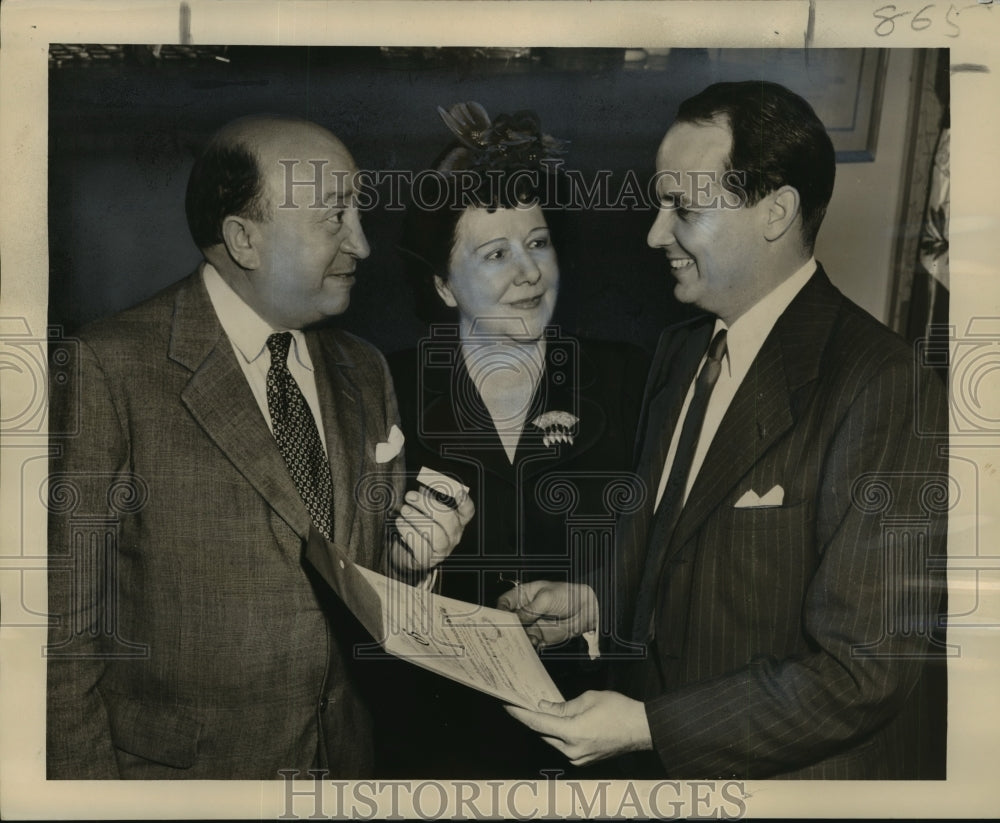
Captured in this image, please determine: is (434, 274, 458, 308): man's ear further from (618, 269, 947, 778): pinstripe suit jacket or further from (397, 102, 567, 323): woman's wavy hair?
(618, 269, 947, 778): pinstripe suit jacket

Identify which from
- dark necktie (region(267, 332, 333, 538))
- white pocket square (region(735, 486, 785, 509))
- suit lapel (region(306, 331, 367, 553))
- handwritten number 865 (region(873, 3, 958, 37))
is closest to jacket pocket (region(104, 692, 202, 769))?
dark necktie (region(267, 332, 333, 538))

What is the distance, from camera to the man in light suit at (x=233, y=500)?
3141mm

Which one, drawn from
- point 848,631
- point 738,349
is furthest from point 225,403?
point 848,631

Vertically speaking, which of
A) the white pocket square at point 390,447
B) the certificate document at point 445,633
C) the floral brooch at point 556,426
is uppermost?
the floral brooch at point 556,426

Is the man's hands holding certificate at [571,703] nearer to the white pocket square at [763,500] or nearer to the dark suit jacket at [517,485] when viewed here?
the dark suit jacket at [517,485]

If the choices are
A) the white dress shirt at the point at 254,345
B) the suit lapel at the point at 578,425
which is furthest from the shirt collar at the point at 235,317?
the suit lapel at the point at 578,425

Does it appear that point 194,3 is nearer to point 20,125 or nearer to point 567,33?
point 20,125

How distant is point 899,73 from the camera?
3.22 m

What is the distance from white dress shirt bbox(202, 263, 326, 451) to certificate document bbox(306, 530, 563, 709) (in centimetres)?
36

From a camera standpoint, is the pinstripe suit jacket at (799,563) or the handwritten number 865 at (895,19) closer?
the pinstripe suit jacket at (799,563)

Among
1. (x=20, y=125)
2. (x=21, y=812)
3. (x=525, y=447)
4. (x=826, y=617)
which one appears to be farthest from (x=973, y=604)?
(x=20, y=125)

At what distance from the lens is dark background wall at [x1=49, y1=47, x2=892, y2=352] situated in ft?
10.4

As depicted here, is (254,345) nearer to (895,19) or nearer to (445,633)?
(445,633)

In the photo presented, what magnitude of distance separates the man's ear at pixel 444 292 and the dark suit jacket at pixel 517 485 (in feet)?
0.27
